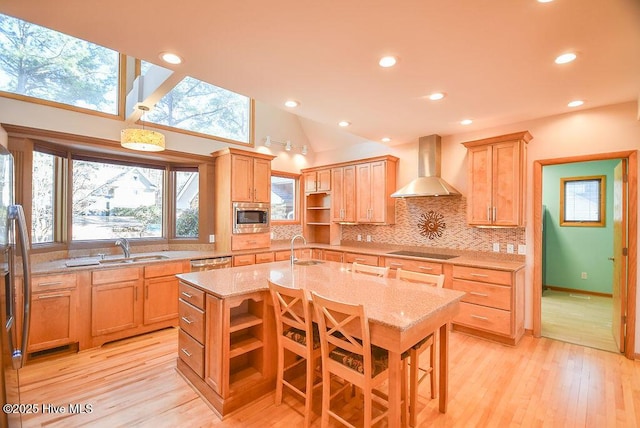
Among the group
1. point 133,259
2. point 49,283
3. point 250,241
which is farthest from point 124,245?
point 250,241

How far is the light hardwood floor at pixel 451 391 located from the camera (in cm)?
203

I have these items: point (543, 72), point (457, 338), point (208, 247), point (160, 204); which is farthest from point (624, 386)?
point (160, 204)

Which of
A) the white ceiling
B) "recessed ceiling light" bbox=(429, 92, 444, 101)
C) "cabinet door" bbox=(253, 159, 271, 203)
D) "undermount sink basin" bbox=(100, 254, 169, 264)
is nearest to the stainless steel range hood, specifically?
the white ceiling

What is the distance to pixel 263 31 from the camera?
72.7 inches

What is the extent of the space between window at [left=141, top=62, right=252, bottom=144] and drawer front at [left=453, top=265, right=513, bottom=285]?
390 cm

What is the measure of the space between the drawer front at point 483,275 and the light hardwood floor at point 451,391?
745 mm

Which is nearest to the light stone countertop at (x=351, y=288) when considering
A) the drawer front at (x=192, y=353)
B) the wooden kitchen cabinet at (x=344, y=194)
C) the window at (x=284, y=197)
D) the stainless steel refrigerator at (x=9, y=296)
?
the drawer front at (x=192, y=353)

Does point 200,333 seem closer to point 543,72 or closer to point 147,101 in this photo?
point 147,101

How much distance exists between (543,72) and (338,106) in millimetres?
1802

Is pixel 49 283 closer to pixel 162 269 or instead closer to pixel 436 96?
pixel 162 269

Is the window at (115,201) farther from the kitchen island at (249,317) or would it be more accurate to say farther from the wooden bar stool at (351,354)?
the wooden bar stool at (351,354)

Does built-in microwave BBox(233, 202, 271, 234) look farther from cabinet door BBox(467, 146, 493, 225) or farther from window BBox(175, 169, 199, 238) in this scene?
cabinet door BBox(467, 146, 493, 225)

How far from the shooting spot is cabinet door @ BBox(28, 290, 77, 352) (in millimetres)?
2746

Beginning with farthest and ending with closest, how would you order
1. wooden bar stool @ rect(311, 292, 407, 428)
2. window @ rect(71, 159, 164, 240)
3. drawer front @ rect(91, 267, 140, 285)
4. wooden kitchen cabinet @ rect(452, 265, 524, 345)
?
window @ rect(71, 159, 164, 240), wooden kitchen cabinet @ rect(452, 265, 524, 345), drawer front @ rect(91, 267, 140, 285), wooden bar stool @ rect(311, 292, 407, 428)
